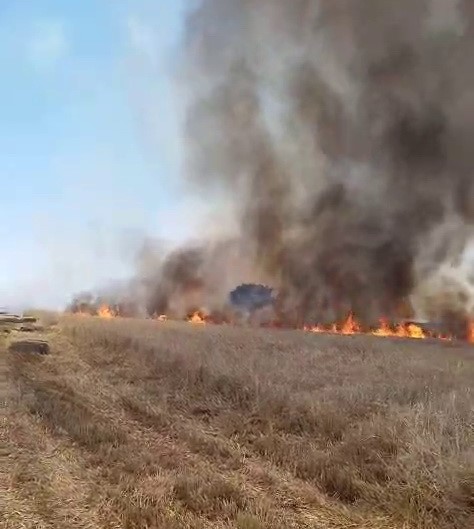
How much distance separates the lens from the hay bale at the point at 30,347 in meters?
16.7

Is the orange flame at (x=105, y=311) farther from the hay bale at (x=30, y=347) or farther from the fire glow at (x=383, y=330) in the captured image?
the hay bale at (x=30, y=347)

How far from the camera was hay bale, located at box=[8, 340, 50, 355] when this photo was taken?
16.7m

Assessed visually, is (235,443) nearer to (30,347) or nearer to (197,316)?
(30,347)

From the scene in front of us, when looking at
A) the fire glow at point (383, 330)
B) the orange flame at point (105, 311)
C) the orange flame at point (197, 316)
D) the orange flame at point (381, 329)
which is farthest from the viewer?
the orange flame at point (105, 311)

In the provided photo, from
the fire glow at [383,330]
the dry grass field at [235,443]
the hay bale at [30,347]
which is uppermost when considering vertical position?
the fire glow at [383,330]

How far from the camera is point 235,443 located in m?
8.76

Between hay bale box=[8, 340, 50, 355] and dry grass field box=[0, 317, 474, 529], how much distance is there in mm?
1487

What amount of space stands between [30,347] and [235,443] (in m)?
10.0

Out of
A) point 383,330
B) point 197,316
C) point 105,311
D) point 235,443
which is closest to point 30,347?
point 235,443

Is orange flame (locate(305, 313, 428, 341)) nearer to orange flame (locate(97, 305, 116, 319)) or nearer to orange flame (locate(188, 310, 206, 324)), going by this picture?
orange flame (locate(188, 310, 206, 324))

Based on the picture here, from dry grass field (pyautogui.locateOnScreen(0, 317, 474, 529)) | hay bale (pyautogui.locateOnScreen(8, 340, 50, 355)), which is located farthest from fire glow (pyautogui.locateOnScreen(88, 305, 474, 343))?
dry grass field (pyautogui.locateOnScreen(0, 317, 474, 529))

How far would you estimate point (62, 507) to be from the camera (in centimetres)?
636

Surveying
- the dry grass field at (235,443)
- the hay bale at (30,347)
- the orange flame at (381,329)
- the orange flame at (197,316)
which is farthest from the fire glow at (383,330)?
the dry grass field at (235,443)

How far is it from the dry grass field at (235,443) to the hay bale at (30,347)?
4.88ft
